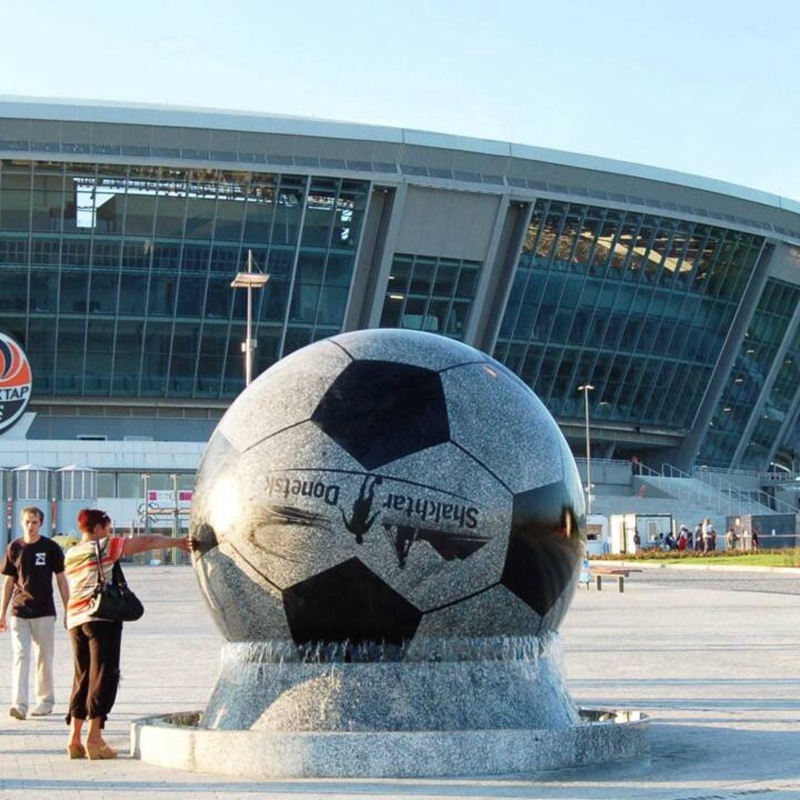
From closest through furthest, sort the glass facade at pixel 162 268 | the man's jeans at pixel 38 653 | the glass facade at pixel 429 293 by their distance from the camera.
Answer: the man's jeans at pixel 38 653, the glass facade at pixel 162 268, the glass facade at pixel 429 293

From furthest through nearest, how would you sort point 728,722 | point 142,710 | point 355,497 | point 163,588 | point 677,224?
point 677,224
point 163,588
point 142,710
point 728,722
point 355,497

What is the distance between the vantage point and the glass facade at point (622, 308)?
210ft

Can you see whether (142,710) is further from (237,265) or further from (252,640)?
(237,265)

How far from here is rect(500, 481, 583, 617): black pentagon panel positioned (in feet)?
29.7

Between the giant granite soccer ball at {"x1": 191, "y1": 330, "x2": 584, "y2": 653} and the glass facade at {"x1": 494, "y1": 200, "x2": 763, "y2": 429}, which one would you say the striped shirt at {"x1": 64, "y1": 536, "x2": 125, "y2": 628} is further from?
the glass facade at {"x1": 494, "y1": 200, "x2": 763, "y2": 429}

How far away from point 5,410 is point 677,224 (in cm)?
2736

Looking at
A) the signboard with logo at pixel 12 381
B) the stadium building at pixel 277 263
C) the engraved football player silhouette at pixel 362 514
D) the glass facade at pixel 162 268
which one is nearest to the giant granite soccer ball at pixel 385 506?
the engraved football player silhouette at pixel 362 514

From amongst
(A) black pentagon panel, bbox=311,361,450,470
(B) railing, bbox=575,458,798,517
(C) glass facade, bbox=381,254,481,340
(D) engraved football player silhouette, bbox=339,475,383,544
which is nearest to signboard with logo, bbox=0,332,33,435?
(C) glass facade, bbox=381,254,481,340

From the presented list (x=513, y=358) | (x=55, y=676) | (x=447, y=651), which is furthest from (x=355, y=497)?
(x=513, y=358)

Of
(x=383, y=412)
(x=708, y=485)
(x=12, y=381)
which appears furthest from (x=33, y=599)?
(x=708, y=485)

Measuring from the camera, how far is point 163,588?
35812mm

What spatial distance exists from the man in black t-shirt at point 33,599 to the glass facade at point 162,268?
151ft

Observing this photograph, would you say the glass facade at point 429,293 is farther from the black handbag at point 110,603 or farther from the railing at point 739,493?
the black handbag at point 110,603

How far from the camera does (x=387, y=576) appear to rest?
875 cm
